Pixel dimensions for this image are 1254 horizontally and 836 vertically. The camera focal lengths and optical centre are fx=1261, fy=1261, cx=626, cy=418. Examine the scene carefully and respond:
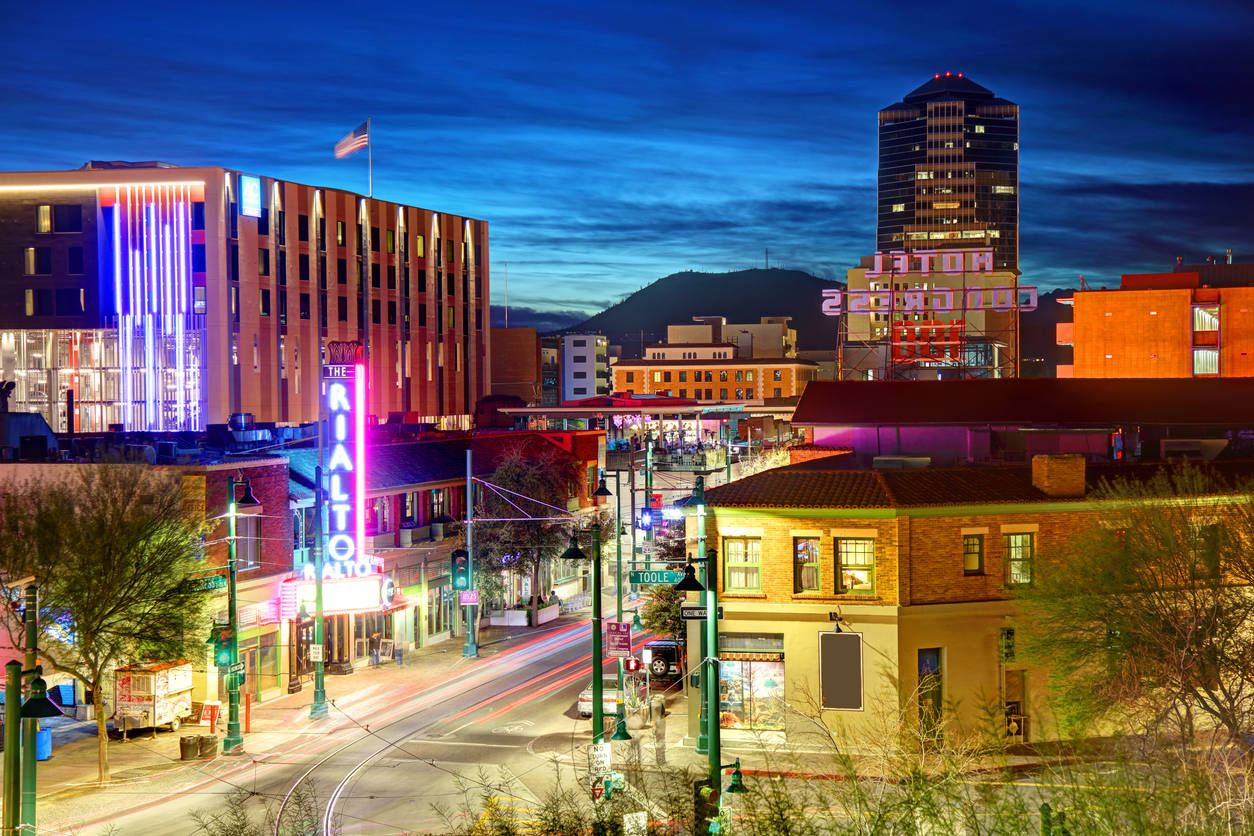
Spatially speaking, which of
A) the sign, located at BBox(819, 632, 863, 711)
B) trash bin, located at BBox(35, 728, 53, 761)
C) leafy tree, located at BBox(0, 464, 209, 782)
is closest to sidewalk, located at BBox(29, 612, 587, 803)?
trash bin, located at BBox(35, 728, 53, 761)

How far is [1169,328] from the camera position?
103688 millimetres

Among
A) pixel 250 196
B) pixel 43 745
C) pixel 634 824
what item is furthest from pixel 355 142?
pixel 634 824

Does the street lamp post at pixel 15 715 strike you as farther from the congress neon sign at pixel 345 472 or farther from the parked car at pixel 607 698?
the congress neon sign at pixel 345 472

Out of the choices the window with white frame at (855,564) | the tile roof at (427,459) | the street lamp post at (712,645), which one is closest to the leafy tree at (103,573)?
the tile roof at (427,459)

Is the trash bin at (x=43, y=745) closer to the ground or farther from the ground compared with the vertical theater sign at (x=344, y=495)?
closer to the ground

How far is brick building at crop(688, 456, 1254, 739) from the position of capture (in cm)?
3706

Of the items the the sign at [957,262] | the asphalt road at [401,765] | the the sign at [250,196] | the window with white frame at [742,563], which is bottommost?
the asphalt road at [401,765]

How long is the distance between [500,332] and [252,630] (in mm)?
132180

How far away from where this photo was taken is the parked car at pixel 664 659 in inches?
1832

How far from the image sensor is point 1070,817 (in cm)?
1644

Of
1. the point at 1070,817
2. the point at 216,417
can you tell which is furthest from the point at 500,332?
the point at 1070,817

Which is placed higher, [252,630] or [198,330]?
[198,330]

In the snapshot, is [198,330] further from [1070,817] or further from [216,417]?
[1070,817]

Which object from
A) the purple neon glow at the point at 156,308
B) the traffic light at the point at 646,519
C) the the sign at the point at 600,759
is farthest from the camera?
the purple neon glow at the point at 156,308
